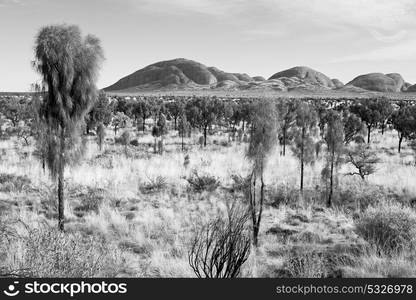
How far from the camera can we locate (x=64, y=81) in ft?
33.7

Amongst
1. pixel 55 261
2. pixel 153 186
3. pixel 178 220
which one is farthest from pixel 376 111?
pixel 55 261

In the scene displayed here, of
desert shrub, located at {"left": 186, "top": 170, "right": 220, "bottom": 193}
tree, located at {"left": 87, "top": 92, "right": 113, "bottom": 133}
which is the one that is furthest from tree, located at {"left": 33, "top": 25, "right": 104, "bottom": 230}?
tree, located at {"left": 87, "top": 92, "right": 113, "bottom": 133}

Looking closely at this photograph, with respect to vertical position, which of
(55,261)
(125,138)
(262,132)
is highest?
(262,132)

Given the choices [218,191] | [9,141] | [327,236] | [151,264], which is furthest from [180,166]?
[9,141]

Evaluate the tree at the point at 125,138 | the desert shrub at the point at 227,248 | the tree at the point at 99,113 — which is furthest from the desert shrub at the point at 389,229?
the tree at the point at 99,113

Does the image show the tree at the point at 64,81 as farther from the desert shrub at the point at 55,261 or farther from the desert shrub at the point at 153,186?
the desert shrub at the point at 153,186

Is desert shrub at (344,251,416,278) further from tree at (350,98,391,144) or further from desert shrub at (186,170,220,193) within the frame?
tree at (350,98,391,144)

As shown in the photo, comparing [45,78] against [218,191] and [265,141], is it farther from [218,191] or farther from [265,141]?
[218,191]

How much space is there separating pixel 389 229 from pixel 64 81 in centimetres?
965

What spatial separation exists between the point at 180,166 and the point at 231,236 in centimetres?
1905

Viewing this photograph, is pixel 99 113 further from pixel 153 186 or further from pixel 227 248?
pixel 227 248

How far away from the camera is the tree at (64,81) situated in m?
9.98

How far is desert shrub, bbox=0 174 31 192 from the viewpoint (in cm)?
1689

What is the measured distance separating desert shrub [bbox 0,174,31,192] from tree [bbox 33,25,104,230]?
7101 mm
